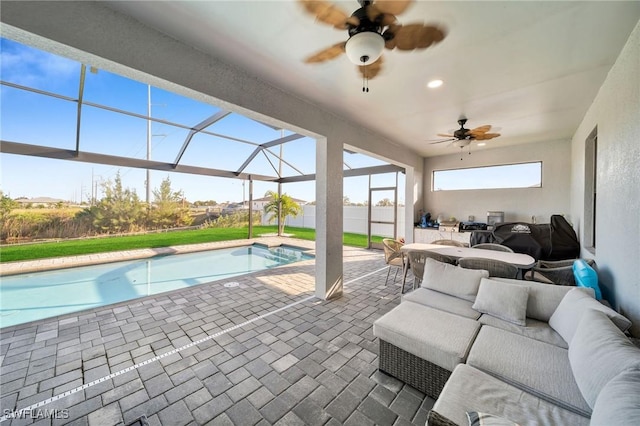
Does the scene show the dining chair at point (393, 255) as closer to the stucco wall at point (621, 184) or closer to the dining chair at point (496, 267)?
the dining chair at point (496, 267)

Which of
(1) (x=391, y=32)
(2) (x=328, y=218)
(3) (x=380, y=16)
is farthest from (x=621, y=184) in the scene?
(2) (x=328, y=218)

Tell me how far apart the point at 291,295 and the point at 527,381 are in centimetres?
301

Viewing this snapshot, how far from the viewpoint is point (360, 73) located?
260cm

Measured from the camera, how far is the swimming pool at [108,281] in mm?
3738

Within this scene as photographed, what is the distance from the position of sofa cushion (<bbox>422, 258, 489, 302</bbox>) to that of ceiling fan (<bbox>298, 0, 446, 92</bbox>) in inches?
90.0

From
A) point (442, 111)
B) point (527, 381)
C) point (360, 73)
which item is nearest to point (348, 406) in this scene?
point (527, 381)

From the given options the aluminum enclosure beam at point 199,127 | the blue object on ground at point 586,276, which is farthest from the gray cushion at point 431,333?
the aluminum enclosure beam at point 199,127

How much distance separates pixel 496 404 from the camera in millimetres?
1186

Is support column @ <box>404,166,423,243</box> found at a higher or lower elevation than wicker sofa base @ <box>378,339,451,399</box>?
higher

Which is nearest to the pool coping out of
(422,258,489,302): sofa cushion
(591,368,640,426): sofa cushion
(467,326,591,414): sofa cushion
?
(422,258,489,302): sofa cushion

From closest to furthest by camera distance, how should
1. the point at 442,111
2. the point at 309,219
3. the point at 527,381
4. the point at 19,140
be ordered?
the point at 527,381 < the point at 442,111 < the point at 19,140 < the point at 309,219

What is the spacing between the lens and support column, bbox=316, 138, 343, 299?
12.0 ft

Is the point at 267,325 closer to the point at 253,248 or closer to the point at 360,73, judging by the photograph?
the point at 360,73

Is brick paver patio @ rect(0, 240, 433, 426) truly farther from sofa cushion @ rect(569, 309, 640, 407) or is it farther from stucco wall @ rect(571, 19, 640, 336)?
stucco wall @ rect(571, 19, 640, 336)
